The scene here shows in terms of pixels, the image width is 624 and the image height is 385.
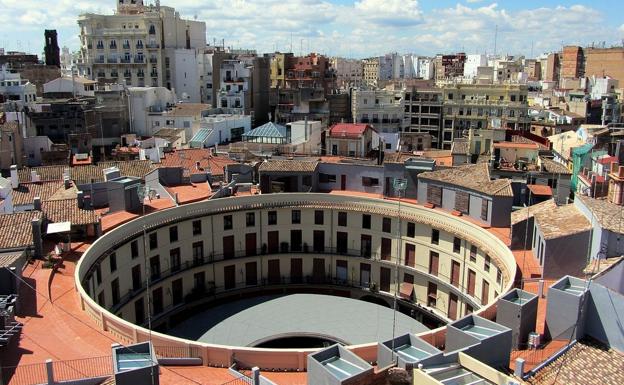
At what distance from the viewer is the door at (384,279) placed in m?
46.7

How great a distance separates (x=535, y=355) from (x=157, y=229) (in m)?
27.1

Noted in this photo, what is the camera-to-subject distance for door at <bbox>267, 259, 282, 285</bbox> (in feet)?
158

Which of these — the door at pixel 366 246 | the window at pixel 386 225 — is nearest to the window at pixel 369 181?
the window at pixel 386 225

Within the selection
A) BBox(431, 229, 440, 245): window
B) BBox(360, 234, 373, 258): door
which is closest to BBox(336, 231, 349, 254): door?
BBox(360, 234, 373, 258): door

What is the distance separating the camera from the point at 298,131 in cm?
6406

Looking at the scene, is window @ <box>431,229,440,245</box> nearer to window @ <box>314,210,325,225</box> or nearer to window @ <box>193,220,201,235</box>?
window @ <box>314,210,325,225</box>

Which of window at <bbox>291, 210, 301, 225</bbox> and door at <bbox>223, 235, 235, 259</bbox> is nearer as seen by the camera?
door at <bbox>223, 235, 235, 259</bbox>

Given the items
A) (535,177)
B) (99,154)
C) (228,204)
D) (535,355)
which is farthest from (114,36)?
(535,355)

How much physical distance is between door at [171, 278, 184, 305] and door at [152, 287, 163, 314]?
1.22 meters

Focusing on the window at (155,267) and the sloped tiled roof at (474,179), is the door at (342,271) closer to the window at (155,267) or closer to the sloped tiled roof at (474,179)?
the sloped tiled roof at (474,179)

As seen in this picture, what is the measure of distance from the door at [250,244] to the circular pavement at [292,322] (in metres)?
5.24

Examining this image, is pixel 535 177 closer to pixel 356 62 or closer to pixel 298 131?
pixel 298 131

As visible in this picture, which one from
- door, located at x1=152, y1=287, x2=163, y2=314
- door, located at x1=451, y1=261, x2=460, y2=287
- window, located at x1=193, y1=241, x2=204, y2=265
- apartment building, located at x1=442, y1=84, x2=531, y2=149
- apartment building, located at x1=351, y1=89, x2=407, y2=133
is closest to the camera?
door, located at x1=451, y1=261, x2=460, y2=287

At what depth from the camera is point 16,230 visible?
33062 millimetres
